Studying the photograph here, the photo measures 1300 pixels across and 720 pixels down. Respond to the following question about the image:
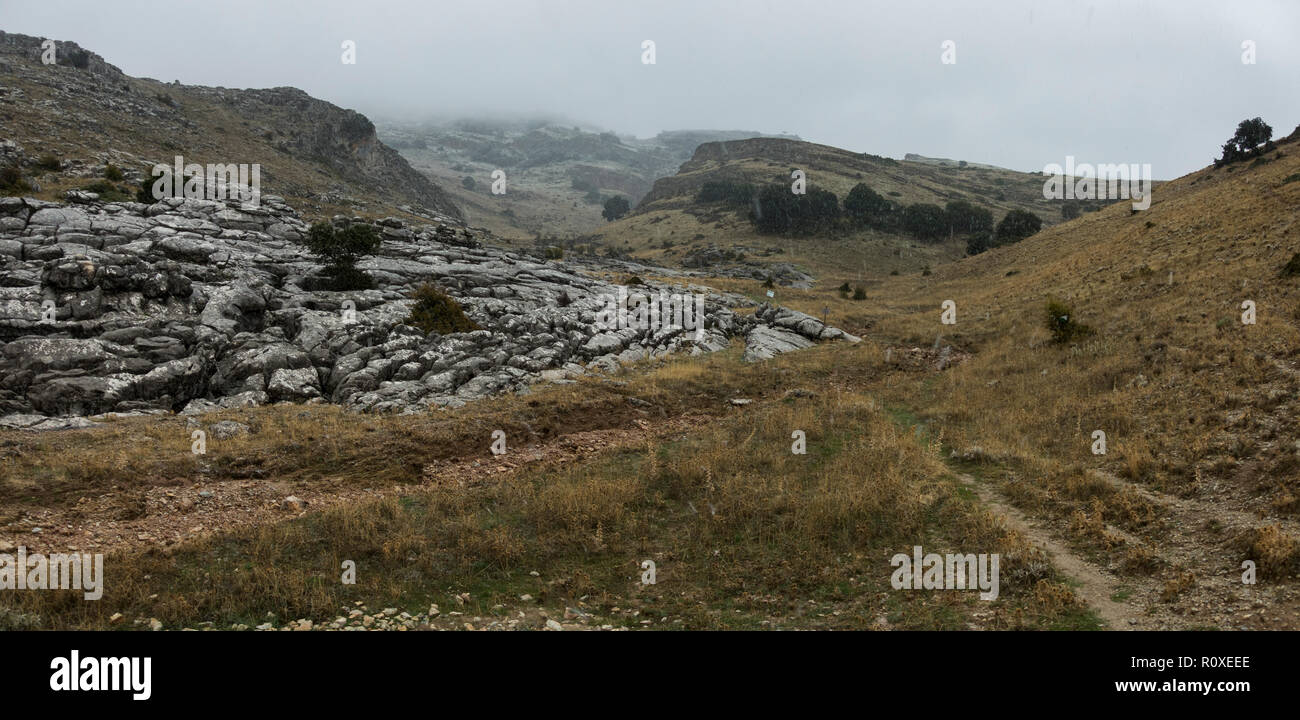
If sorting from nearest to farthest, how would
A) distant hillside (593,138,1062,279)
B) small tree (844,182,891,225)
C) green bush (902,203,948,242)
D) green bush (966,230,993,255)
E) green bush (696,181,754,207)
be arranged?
1. green bush (966,230,993,255)
2. distant hillside (593,138,1062,279)
3. green bush (902,203,948,242)
4. small tree (844,182,891,225)
5. green bush (696,181,754,207)

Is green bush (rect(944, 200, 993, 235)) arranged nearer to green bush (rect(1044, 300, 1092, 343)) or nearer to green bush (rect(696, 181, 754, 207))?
green bush (rect(696, 181, 754, 207))

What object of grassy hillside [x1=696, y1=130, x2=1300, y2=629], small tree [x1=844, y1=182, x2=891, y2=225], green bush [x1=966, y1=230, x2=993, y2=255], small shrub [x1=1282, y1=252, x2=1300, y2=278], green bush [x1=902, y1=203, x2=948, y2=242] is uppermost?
small tree [x1=844, y1=182, x2=891, y2=225]

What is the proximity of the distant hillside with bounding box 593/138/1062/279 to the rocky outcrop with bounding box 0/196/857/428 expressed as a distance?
4963 centimetres

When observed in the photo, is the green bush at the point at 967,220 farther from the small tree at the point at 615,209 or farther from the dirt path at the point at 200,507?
the dirt path at the point at 200,507

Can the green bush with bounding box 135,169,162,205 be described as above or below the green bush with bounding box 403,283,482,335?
above

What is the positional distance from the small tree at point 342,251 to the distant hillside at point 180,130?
19120 mm

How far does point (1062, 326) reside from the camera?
22.2 meters

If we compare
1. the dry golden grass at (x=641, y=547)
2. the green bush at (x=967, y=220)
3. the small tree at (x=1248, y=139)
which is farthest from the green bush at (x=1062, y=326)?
the green bush at (x=967, y=220)

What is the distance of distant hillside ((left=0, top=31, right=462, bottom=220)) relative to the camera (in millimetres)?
44125

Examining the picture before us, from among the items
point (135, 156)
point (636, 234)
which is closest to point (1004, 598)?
point (135, 156)

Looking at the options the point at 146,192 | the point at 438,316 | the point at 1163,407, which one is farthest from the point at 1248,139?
the point at 146,192

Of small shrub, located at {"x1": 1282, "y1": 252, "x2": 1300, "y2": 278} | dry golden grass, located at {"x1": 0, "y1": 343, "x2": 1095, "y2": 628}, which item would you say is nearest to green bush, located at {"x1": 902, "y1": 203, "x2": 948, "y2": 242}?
small shrub, located at {"x1": 1282, "y1": 252, "x2": 1300, "y2": 278}
